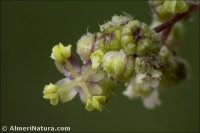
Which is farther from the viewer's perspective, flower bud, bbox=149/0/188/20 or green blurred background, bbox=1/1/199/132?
green blurred background, bbox=1/1/199/132

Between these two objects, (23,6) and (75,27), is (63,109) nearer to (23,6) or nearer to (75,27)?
(75,27)

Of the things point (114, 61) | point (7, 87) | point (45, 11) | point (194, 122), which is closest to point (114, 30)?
point (114, 61)

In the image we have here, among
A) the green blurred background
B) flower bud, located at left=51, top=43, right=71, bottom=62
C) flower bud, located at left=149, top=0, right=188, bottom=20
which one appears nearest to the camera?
flower bud, located at left=51, top=43, right=71, bottom=62

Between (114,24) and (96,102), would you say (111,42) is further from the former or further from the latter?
(96,102)

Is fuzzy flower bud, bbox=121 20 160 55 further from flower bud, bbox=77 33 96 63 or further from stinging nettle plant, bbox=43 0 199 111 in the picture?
flower bud, bbox=77 33 96 63

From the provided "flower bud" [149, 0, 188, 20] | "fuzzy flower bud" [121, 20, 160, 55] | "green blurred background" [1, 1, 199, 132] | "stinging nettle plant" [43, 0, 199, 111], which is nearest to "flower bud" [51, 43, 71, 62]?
"stinging nettle plant" [43, 0, 199, 111]

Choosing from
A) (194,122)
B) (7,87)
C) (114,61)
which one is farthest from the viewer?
(7,87)
